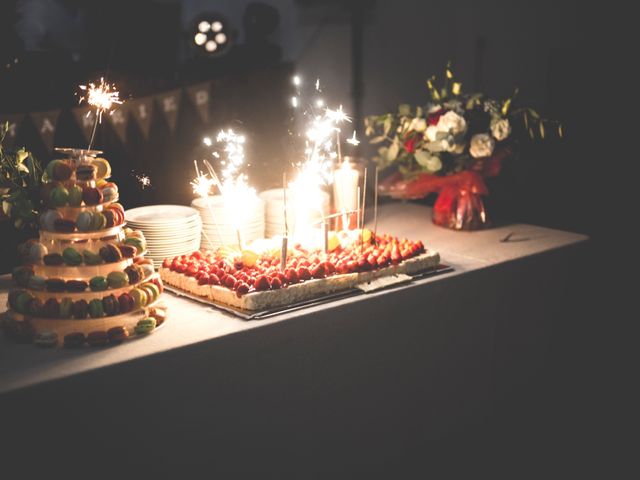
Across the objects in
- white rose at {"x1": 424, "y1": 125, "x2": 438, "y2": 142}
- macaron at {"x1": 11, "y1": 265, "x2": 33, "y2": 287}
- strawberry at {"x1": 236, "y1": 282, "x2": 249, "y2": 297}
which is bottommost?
strawberry at {"x1": 236, "y1": 282, "x2": 249, "y2": 297}

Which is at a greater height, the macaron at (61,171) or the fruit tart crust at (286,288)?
the macaron at (61,171)

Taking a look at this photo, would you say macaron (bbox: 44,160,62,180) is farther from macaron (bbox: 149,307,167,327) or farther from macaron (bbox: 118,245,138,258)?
macaron (bbox: 149,307,167,327)

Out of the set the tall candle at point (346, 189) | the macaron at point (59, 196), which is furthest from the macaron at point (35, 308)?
the tall candle at point (346, 189)

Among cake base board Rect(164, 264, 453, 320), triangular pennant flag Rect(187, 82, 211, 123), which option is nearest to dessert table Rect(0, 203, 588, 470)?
cake base board Rect(164, 264, 453, 320)

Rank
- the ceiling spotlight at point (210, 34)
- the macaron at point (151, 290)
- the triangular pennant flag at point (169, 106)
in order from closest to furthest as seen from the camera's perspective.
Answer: the macaron at point (151, 290), the triangular pennant flag at point (169, 106), the ceiling spotlight at point (210, 34)

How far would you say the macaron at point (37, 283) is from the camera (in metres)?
1.52

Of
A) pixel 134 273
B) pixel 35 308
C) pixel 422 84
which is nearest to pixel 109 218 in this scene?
pixel 134 273

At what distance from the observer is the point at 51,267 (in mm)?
1537

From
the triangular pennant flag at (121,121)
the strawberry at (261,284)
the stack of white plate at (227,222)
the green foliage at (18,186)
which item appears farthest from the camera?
the triangular pennant flag at (121,121)

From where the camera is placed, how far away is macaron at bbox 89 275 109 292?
1513mm

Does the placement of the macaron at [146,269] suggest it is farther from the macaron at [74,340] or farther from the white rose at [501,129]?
the white rose at [501,129]

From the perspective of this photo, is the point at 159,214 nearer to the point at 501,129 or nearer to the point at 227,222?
the point at 227,222

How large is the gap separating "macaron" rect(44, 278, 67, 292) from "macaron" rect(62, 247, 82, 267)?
0.04 metres

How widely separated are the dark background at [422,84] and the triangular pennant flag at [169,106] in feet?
0.15
